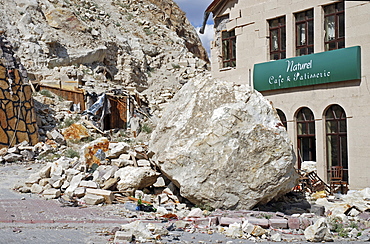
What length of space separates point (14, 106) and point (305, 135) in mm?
11815

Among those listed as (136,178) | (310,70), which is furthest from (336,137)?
(136,178)

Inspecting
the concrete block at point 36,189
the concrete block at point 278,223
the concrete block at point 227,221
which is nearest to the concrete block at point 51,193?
the concrete block at point 36,189

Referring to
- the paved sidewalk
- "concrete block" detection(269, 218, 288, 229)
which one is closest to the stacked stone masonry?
the paved sidewalk

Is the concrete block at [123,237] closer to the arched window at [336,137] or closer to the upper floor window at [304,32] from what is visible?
the arched window at [336,137]

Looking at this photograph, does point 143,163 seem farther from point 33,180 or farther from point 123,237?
point 123,237

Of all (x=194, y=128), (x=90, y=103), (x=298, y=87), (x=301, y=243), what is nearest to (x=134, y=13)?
(x=90, y=103)

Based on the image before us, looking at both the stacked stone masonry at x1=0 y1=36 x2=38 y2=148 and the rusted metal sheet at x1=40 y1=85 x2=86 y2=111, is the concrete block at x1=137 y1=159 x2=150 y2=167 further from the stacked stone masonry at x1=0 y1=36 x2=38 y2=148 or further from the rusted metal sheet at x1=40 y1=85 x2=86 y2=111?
the rusted metal sheet at x1=40 y1=85 x2=86 y2=111

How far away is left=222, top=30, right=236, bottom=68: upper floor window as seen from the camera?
17.3 metres

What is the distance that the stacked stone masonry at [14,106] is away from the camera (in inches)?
678

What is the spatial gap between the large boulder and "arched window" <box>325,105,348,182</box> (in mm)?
4392

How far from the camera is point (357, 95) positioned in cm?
1340

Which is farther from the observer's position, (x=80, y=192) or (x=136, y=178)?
(x=136, y=178)

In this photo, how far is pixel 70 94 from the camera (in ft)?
78.1

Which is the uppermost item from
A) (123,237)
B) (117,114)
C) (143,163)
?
(117,114)
